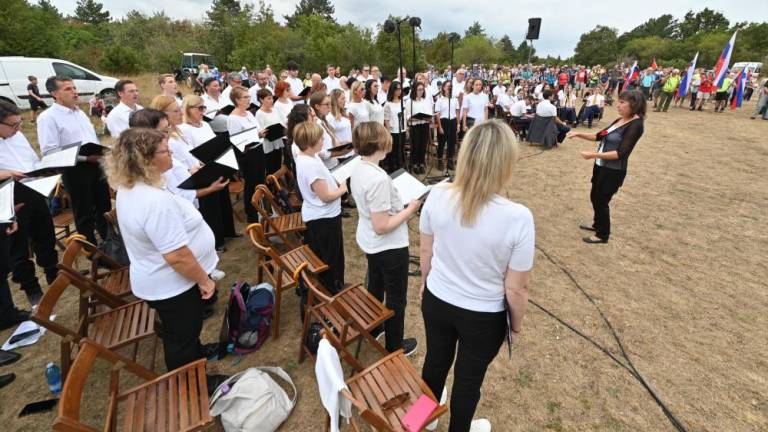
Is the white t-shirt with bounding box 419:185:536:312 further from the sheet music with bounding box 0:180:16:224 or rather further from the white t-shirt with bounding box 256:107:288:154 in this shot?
the white t-shirt with bounding box 256:107:288:154

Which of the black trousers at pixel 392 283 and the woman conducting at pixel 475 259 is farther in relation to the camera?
the black trousers at pixel 392 283

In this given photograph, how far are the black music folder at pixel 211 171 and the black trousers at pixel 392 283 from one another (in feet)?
5.20

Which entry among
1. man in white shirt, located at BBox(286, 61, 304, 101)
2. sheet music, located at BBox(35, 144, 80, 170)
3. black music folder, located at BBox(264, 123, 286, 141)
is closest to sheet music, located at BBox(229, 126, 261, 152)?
black music folder, located at BBox(264, 123, 286, 141)

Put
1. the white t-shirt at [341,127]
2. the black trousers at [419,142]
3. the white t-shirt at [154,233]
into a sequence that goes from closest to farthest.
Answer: the white t-shirt at [154,233]
the white t-shirt at [341,127]
the black trousers at [419,142]

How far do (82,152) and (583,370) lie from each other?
5.07m

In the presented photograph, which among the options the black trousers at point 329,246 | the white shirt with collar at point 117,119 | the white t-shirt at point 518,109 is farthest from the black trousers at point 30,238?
the white t-shirt at point 518,109

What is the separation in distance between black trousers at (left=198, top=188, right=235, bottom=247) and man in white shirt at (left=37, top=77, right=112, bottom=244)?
1.08 metres

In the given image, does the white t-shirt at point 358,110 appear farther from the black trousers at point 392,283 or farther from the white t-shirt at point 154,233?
the white t-shirt at point 154,233

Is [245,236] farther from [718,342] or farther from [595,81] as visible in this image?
[595,81]

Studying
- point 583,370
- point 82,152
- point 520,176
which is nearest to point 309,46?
point 520,176

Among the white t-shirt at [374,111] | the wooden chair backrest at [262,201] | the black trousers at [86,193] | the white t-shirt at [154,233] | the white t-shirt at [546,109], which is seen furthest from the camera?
the white t-shirt at [546,109]

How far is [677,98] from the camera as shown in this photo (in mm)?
16922

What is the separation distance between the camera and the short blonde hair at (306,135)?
271cm

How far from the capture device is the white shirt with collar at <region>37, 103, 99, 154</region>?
362 centimetres
